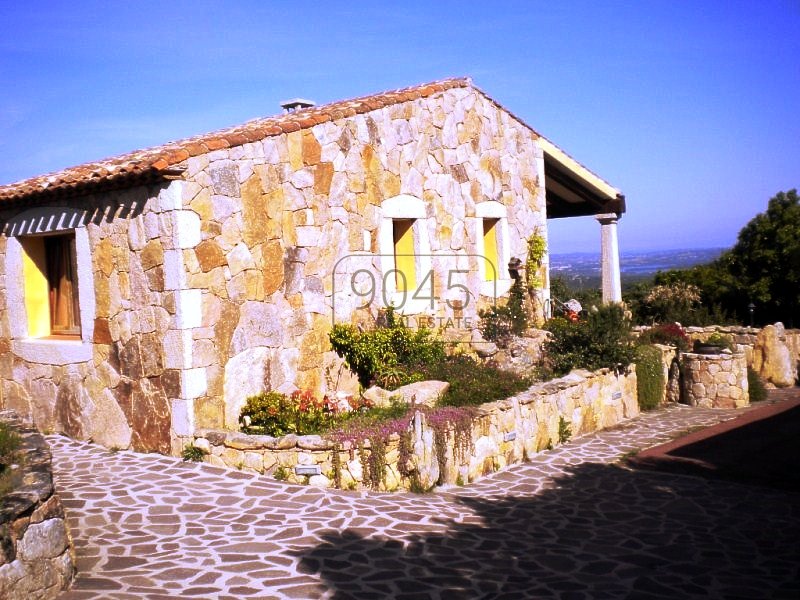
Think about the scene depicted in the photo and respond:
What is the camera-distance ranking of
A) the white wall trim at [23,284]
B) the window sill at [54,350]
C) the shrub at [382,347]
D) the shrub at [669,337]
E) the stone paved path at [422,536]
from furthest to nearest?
1. the shrub at [669,337]
2. the shrub at [382,347]
3. the window sill at [54,350]
4. the white wall trim at [23,284]
5. the stone paved path at [422,536]

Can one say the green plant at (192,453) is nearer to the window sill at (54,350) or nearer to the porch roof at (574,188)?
the window sill at (54,350)

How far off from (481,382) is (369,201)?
10.2 ft

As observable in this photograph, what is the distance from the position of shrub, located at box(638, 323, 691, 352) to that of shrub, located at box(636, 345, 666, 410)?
1.05 meters

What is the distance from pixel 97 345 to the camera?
889cm

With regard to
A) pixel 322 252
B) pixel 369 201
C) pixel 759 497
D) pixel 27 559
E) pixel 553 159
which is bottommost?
pixel 759 497

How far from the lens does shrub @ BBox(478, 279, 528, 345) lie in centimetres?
1206

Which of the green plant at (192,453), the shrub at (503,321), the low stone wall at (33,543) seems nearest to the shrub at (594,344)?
the shrub at (503,321)

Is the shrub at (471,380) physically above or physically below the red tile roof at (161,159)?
below

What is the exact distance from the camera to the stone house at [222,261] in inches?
325

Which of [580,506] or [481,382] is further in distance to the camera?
[481,382]

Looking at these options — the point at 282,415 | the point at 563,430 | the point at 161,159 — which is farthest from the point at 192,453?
the point at 563,430

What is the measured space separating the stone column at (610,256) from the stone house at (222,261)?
14.0 ft

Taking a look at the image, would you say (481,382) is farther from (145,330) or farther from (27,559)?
(27,559)

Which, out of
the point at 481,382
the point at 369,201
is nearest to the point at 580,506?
the point at 481,382
